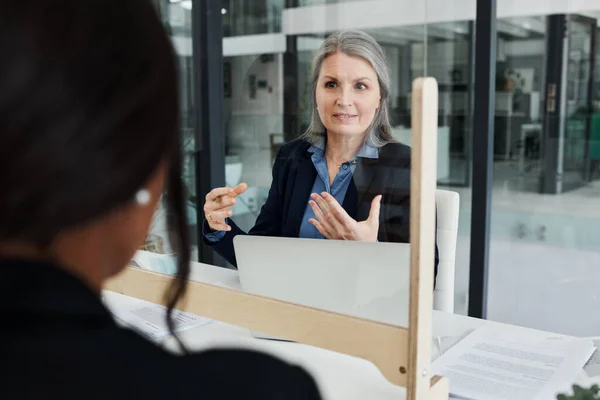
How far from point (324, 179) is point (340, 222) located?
0.13 m

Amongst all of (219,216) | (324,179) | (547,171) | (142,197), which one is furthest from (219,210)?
(547,171)

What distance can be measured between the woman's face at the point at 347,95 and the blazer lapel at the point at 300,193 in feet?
0.34

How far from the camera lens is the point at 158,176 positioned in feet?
1.66

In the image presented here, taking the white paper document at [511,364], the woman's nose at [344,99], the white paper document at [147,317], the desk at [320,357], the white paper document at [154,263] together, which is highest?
the woman's nose at [344,99]

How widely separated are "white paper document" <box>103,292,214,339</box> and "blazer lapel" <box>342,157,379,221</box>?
1.76 ft

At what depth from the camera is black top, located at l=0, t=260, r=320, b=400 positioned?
16.5 inches

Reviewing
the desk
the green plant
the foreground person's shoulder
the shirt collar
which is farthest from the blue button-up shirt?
the foreground person's shoulder

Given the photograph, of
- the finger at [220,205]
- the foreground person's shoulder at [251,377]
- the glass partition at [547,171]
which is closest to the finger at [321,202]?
the finger at [220,205]

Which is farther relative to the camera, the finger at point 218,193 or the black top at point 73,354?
the finger at point 218,193

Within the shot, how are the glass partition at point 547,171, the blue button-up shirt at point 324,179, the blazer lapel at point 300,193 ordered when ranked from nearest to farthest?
1. the blue button-up shirt at point 324,179
2. the blazer lapel at point 300,193
3. the glass partition at point 547,171

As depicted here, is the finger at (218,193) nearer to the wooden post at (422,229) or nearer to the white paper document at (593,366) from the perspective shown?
the wooden post at (422,229)

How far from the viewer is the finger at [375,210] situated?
1188 mm

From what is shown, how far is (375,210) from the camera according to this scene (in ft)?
3.93

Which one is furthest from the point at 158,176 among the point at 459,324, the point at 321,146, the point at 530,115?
the point at 530,115
